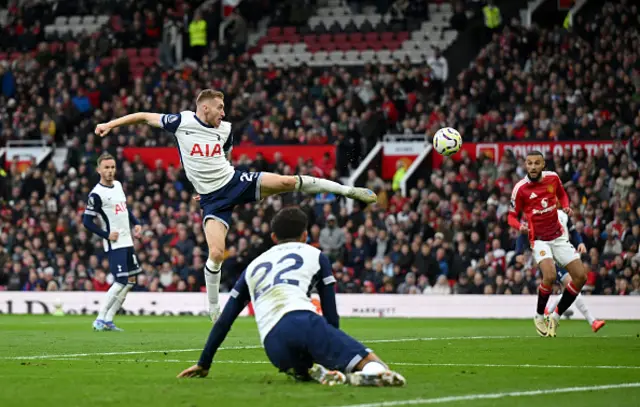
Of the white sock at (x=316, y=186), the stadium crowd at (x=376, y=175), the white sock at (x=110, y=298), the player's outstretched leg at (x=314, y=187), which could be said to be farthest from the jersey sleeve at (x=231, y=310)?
the stadium crowd at (x=376, y=175)

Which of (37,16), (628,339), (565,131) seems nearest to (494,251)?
(565,131)

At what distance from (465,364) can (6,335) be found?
26.8 ft

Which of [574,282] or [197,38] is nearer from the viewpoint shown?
[574,282]

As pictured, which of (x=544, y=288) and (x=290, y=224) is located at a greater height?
(x=290, y=224)

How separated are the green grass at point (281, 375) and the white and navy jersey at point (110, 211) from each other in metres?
1.47

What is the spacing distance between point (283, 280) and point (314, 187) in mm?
4969

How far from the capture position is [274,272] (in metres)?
8.91

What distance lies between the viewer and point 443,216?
91.6ft

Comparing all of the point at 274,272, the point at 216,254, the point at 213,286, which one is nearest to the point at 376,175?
the point at 213,286

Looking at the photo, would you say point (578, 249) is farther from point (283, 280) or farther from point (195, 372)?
point (283, 280)

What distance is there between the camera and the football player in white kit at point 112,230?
62.1ft

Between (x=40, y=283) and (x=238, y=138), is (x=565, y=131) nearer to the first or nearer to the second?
(x=238, y=138)

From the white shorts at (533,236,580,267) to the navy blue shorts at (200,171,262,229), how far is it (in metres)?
4.80

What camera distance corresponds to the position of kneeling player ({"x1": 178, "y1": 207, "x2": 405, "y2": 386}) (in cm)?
865
